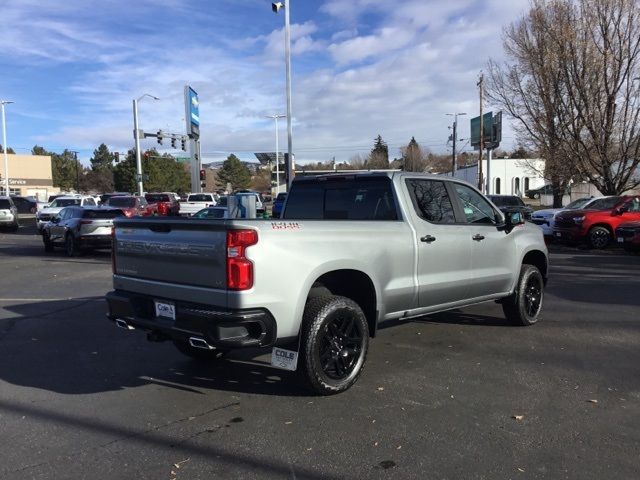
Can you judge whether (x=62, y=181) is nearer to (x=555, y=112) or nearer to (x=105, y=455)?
(x=555, y=112)

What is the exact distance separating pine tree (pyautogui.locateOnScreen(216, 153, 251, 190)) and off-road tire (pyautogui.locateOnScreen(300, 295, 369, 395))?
10711cm

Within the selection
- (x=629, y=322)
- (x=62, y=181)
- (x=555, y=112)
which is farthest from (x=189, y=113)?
(x=62, y=181)

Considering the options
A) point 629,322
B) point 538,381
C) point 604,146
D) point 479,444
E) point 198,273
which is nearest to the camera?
point 479,444

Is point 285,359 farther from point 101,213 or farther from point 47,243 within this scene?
point 47,243

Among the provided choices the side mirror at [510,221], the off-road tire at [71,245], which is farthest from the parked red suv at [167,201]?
the side mirror at [510,221]

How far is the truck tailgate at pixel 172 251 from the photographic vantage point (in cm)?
434

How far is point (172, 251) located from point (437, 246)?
2.74 m

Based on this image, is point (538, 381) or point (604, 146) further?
point (604, 146)

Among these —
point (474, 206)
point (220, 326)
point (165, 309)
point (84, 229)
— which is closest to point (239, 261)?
point (220, 326)

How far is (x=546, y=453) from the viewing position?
379cm

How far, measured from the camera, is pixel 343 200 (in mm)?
6270

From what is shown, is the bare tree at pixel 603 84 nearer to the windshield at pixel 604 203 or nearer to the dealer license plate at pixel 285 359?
the windshield at pixel 604 203

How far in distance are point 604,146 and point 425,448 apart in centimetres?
2332

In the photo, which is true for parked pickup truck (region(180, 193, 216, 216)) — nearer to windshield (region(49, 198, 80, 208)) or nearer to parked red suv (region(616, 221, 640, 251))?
windshield (region(49, 198, 80, 208))
